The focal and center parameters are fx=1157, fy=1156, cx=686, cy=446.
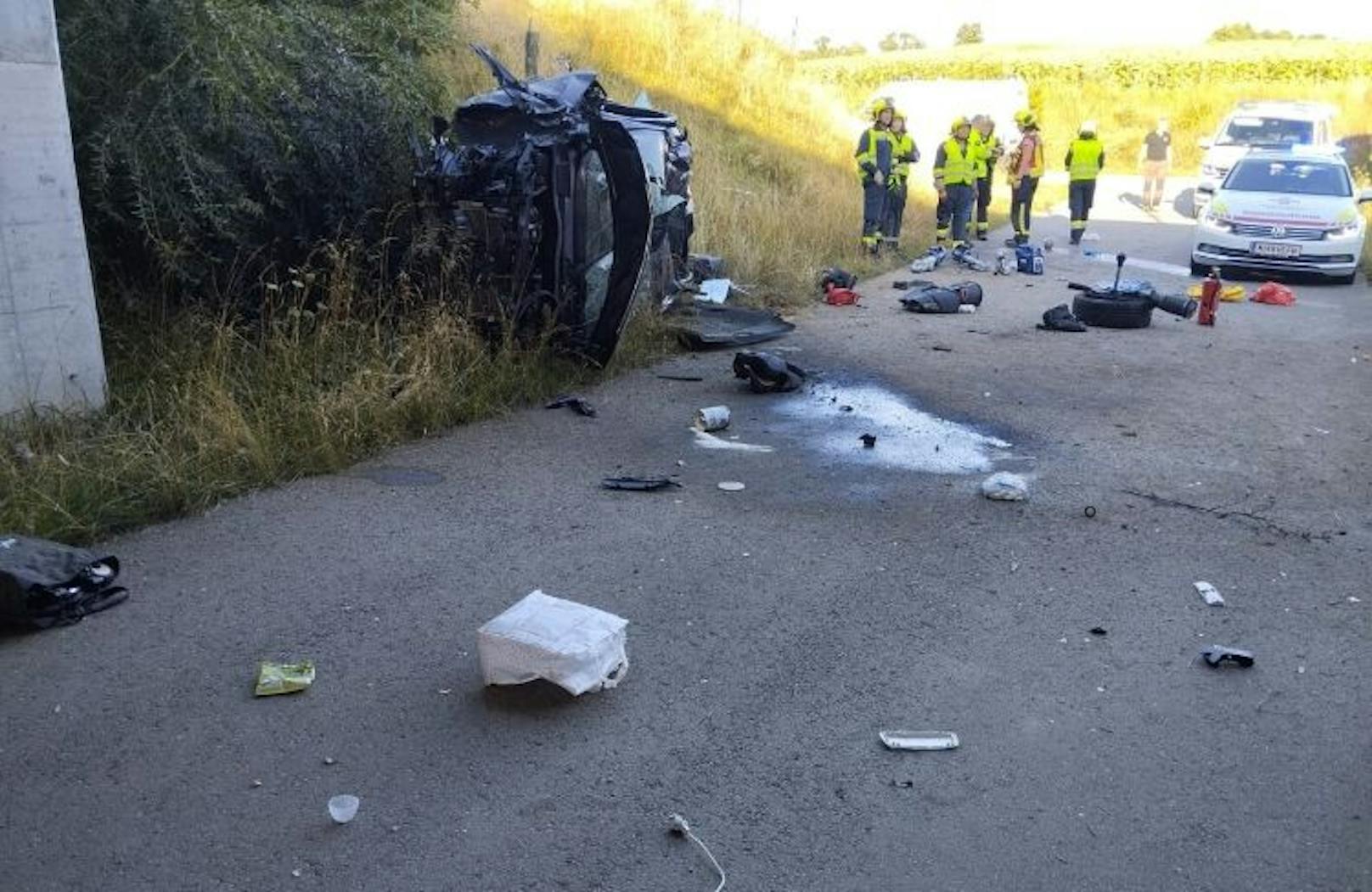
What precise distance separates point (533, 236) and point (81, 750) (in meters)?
5.19

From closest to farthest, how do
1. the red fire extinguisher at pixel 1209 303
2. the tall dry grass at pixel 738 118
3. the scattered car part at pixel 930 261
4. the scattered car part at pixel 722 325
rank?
the scattered car part at pixel 722 325, the red fire extinguisher at pixel 1209 303, the tall dry grass at pixel 738 118, the scattered car part at pixel 930 261


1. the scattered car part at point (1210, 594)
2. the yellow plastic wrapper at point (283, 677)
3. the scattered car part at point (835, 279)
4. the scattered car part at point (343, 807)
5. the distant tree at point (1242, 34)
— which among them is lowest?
the scattered car part at point (1210, 594)

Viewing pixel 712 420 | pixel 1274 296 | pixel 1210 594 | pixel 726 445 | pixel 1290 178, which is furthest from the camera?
pixel 1290 178

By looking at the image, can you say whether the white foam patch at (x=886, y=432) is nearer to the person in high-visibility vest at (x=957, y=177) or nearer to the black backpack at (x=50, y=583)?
the black backpack at (x=50, y=583)

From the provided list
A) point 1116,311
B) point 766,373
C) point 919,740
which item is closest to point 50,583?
point 919,740

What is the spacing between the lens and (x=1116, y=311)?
11.2 m

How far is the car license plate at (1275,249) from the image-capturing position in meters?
14.3

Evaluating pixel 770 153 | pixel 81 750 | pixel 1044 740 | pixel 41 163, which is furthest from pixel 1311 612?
pixel 770 153

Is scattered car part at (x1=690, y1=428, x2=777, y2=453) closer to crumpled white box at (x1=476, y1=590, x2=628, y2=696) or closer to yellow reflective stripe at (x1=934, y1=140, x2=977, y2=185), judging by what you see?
crumpled white box at (x1=476, y1=590, x2=628, y2=696)

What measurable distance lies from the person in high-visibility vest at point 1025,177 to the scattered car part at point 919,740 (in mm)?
14813

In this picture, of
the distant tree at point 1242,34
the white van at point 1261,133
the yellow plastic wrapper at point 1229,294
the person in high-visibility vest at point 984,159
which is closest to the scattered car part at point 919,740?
the yellow plastic wrapper at point 1229,294

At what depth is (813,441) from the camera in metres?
7.11

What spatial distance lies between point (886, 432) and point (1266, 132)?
61.4ft

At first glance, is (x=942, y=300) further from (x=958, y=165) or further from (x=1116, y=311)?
(x=958, y=165)
